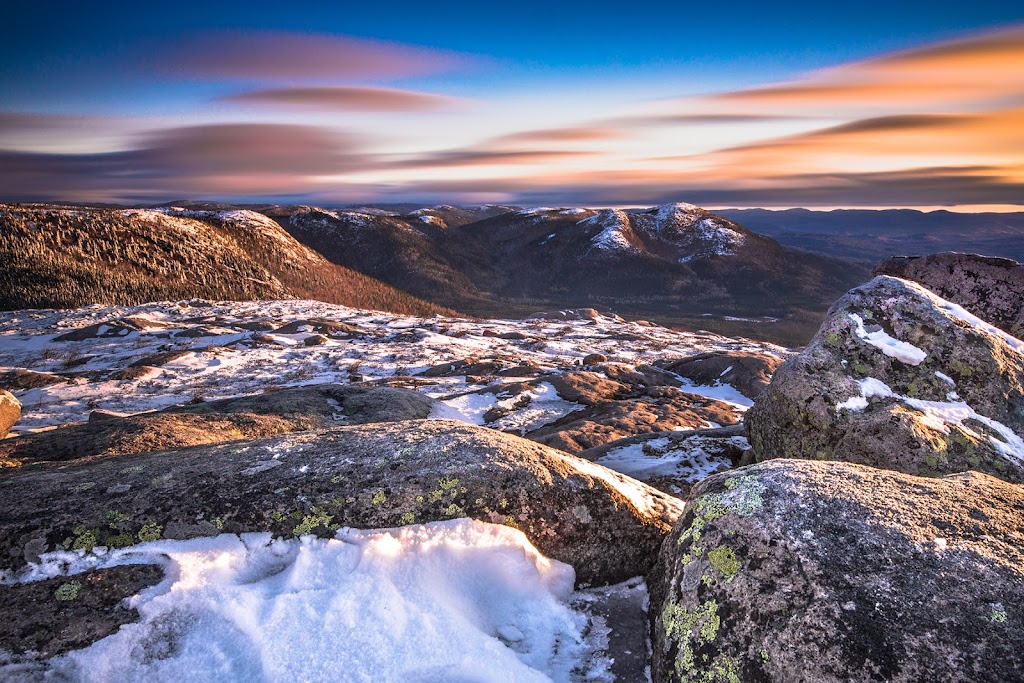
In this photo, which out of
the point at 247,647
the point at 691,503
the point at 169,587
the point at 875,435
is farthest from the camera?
the point at 875,435

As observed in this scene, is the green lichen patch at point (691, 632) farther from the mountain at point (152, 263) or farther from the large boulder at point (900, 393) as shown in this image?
the mountain at point (152, 263)

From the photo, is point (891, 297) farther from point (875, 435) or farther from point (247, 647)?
point (247, 647)

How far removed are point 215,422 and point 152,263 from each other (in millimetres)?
112647

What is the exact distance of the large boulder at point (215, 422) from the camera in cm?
805

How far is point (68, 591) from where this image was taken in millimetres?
4324

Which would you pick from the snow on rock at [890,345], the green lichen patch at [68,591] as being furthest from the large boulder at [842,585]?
the snow on rock at [890,345]

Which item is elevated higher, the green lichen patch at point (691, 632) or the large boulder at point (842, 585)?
the large boulder at point (842, 585)

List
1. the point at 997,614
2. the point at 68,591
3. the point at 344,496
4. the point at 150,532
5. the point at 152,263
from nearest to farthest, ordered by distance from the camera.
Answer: the point at 997,614 → the point at 68,591 → the point at 150,532 → the point at 344,496 → the point at 152,263

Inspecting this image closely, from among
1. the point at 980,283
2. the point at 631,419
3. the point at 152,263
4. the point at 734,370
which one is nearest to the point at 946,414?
the point at 980,283

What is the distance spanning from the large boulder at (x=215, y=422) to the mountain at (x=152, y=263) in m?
87.9

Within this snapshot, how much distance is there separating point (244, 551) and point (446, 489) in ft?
6.34

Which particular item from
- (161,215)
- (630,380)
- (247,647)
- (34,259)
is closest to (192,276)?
(34,259)

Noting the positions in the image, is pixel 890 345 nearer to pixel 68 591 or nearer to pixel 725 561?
pixel 725 561

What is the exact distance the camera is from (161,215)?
123 meters
